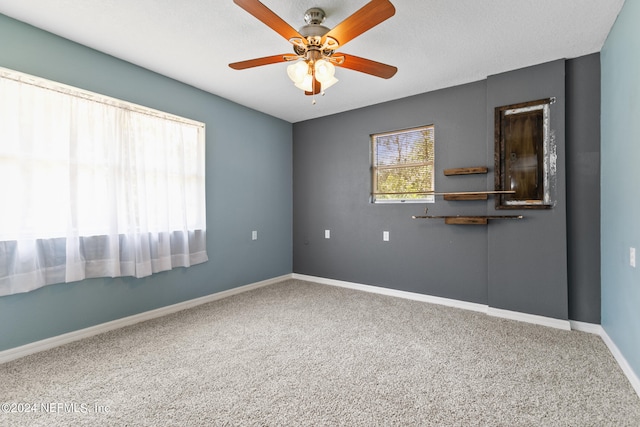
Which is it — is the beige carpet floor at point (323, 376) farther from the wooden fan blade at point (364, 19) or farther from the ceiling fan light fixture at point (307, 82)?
the wooden fan blade at point (364, 19)

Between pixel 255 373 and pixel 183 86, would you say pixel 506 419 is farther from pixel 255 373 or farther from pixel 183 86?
pixel 183 86

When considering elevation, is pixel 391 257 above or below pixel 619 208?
below

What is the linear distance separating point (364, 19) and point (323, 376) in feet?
7.61

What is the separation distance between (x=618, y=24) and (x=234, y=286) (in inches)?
182

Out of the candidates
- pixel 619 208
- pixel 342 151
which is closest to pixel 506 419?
pixel 619 208

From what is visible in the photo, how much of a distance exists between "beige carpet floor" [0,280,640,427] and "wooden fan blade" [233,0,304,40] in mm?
2314

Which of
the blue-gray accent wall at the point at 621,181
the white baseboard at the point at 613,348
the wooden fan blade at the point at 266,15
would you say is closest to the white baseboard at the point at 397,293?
the white baseboard at the point at 613,348

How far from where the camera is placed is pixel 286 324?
3.01m

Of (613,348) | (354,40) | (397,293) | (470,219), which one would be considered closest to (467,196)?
(470,219)

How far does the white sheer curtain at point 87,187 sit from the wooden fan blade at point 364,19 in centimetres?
223

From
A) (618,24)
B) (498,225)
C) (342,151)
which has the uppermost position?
(618,24)

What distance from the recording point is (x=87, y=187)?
2.68 m

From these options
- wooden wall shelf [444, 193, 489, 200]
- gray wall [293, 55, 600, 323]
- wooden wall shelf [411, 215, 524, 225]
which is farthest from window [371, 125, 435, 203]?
wooden wall shelf [411, 215, 524, 225]

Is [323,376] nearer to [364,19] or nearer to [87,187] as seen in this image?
[364,19]
